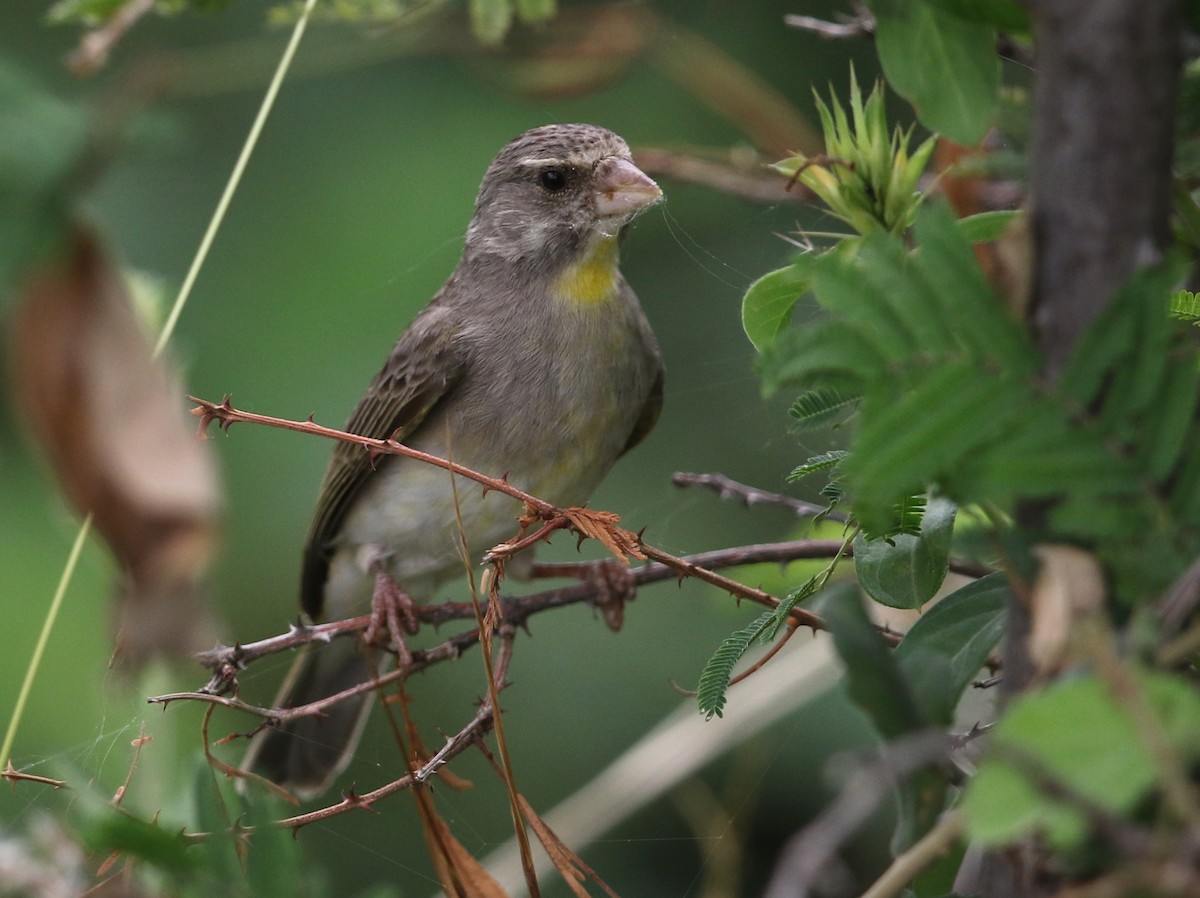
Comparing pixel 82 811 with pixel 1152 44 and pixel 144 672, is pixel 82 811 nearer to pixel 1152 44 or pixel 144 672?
pixel 144 672

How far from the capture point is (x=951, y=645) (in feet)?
3.71

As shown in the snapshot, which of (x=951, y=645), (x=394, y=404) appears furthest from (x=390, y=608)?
(x=951, y=645)

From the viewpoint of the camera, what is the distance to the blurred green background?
3389 mm

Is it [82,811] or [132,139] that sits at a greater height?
[132,139]

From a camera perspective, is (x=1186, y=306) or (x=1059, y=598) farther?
(x=1186, y=306)

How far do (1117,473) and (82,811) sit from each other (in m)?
0.79

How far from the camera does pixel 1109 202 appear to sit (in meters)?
0.86

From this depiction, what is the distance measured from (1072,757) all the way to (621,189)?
222 cm

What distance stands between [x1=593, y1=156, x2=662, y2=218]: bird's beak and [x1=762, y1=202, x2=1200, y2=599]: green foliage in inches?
72.4

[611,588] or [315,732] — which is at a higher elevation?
[611,588]

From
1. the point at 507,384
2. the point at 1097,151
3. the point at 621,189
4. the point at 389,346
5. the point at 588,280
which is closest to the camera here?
the point at 1097,151

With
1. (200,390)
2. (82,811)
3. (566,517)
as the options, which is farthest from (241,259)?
(82,811)

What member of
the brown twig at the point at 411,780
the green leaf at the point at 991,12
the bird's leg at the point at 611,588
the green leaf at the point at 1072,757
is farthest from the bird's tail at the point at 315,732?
the green leaf at the point at 1072,757

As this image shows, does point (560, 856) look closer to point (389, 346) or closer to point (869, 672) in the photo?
point (869, 672)
